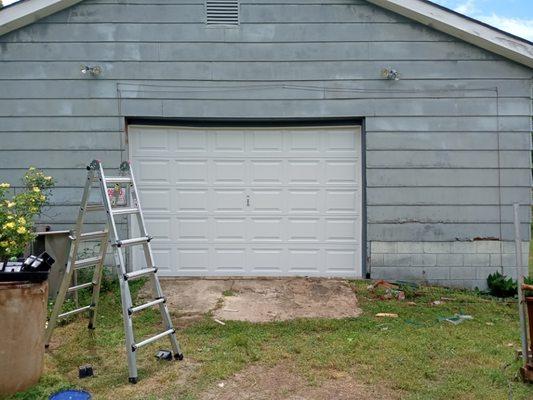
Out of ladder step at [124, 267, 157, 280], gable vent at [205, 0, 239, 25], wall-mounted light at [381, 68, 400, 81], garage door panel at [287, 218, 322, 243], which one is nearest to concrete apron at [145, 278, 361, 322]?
garage door panel at [287, 218, 322, 243]

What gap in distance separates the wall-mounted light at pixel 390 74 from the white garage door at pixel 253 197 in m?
0.95

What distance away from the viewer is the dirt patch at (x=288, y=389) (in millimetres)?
3912

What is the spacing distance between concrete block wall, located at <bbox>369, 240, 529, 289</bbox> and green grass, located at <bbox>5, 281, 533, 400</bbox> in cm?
112

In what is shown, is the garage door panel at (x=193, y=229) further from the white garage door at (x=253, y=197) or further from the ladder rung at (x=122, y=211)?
the ladder rung at (x=122, y=211)

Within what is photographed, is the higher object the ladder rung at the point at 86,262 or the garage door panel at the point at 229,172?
the garage door panel at the point at 229,172

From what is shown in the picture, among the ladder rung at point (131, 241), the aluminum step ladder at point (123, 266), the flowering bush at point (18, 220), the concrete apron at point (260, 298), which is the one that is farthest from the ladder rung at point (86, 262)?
the concrete apron at point (260, 298)

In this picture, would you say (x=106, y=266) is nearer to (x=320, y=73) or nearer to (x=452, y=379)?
(x=320, y=73)

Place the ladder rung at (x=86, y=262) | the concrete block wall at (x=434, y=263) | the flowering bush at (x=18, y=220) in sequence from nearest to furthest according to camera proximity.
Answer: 1. the ladder rung at (x=86, y=262)
2. the flowering bush at (x=18, y=220)
3. the concrete block wall at (x=434, y=263)

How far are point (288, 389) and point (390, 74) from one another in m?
5.23

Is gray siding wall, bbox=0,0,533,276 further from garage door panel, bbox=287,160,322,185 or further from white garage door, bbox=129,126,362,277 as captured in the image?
garage door panel, bbox=287,160,322,185

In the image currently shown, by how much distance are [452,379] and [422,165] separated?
4.04 metres

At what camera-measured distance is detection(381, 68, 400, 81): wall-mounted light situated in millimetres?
7516

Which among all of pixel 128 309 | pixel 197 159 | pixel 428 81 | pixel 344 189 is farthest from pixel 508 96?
pixel 128 309

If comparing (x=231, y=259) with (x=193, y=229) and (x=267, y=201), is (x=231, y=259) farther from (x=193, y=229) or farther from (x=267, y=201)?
(x=267, y=201)
